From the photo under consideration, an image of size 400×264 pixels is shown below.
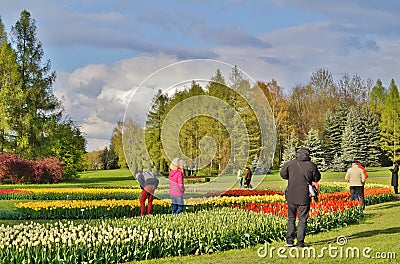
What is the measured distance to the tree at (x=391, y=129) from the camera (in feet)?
203

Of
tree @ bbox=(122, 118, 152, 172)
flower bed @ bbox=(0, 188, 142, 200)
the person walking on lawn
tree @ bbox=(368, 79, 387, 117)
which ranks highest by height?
tree @ bbox=(368, 79, 387, 117)

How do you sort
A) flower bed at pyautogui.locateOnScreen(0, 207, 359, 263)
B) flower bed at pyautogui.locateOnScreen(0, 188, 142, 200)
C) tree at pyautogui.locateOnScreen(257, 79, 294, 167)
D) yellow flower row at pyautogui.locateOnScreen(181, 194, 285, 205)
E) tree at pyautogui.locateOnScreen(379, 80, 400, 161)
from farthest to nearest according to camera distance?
tree at pyautogui.locateOnScreen(379, 80, 400, 161) < tree at pyautogui.locateOnScreen(257, 79, 294, 167) < flower bed at pyautogui.locateOnScreen(0, 188, 142, 200) < yellow flower row at pyautogui.locateOnScreen(181, 194, 285, 205) < flower bed at pyautogui.locateOnScreen(0, 207, 359, 263)

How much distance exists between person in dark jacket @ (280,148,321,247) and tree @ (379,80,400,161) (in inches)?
2203

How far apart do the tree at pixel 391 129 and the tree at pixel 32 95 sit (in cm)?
3932

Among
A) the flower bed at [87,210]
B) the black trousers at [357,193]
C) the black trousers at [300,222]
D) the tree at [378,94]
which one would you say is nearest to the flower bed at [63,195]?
the flower bed at [87,210]

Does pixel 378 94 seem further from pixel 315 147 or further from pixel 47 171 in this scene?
pixel 47 171

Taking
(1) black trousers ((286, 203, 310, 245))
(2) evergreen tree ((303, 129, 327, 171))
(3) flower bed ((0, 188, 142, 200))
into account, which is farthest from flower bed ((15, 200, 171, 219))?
(2) evergreen tree ((303, 129, 327, 171))

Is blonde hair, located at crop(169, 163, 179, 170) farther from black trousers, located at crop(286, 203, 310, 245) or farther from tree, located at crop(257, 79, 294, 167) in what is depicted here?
tree, located at crop(257, 79, 294, 167)

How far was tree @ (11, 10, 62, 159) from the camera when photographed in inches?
1839

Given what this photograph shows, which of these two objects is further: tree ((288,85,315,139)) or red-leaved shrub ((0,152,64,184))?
tree ((288,85,315,139))

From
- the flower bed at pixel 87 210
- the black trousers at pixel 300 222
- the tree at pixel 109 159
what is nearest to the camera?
the black trousers at pixel 300 222

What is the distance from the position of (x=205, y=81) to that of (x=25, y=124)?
1430 inches

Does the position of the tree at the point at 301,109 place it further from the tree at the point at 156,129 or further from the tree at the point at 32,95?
the tree at the point at 156,129

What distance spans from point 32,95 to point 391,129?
42.5 meters
